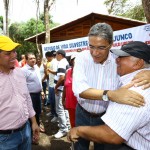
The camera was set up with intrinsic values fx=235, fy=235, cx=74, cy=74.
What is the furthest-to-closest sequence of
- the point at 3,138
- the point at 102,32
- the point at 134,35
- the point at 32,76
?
the point at 32,76
the point at 134,35
the point at 3,138
the point at 102,32

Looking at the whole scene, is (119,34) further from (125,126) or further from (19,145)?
(125,126)

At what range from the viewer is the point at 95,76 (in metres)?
2.45

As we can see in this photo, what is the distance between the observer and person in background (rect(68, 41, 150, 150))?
138 centimetres

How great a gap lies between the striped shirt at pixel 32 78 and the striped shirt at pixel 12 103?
223cm

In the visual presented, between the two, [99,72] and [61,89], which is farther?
[61,89]

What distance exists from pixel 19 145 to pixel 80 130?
113 centimetres

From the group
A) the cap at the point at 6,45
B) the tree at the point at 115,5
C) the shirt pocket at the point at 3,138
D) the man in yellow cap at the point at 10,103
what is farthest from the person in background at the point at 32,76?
the tree at the point at 115,5

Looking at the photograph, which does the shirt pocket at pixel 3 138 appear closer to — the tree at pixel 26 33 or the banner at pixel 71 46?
the banner at pixel 71 46

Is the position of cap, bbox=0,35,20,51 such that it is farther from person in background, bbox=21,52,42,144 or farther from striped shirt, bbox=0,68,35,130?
person in background, bbox=21,52,42,144

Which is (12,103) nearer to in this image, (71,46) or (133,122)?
(133,122)

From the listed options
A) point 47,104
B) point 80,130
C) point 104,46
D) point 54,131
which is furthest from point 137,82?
point 47,104

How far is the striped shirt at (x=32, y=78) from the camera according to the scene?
4777 mm

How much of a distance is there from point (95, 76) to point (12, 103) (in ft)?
2.93

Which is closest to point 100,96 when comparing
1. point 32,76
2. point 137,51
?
point 137,51
